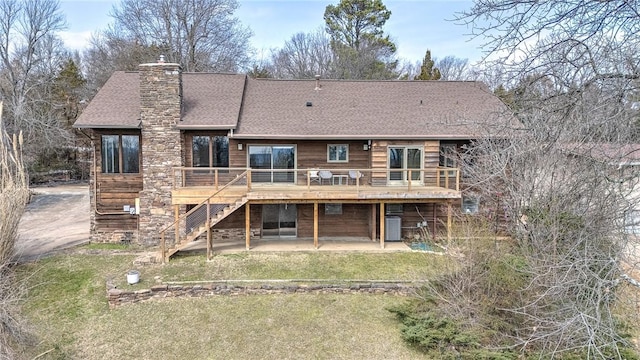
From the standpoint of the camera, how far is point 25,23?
2639 centimetres

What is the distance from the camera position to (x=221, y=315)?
8.82 m

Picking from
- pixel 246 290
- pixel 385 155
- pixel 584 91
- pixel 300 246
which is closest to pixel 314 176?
pixel 300 246

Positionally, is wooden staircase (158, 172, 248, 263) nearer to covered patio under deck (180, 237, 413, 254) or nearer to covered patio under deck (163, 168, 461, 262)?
covered patio under deck (163, 168, 461, 262)

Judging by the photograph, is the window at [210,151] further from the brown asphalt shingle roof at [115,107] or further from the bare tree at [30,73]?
the bare tree at [30,73]

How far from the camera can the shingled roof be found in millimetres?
13666

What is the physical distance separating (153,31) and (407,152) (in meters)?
23.1

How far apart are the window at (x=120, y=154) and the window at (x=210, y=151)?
2.11 meters

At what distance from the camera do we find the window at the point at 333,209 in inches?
572

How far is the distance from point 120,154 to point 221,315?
8145 mm

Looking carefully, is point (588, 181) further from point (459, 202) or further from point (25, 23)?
point (25, 23)

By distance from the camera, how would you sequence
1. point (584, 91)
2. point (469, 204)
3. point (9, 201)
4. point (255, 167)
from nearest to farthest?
point (584, 91)
point (9, 201)
point (255, 167)
point (469, 204)

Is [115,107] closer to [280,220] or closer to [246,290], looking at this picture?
[280,220]

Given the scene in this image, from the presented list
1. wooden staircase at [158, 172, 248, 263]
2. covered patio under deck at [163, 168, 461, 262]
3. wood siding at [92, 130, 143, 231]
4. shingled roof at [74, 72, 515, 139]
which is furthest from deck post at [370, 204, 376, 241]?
wood siding at [92, 130, 143, 231]

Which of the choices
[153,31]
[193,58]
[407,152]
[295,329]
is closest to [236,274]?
[295,329]
